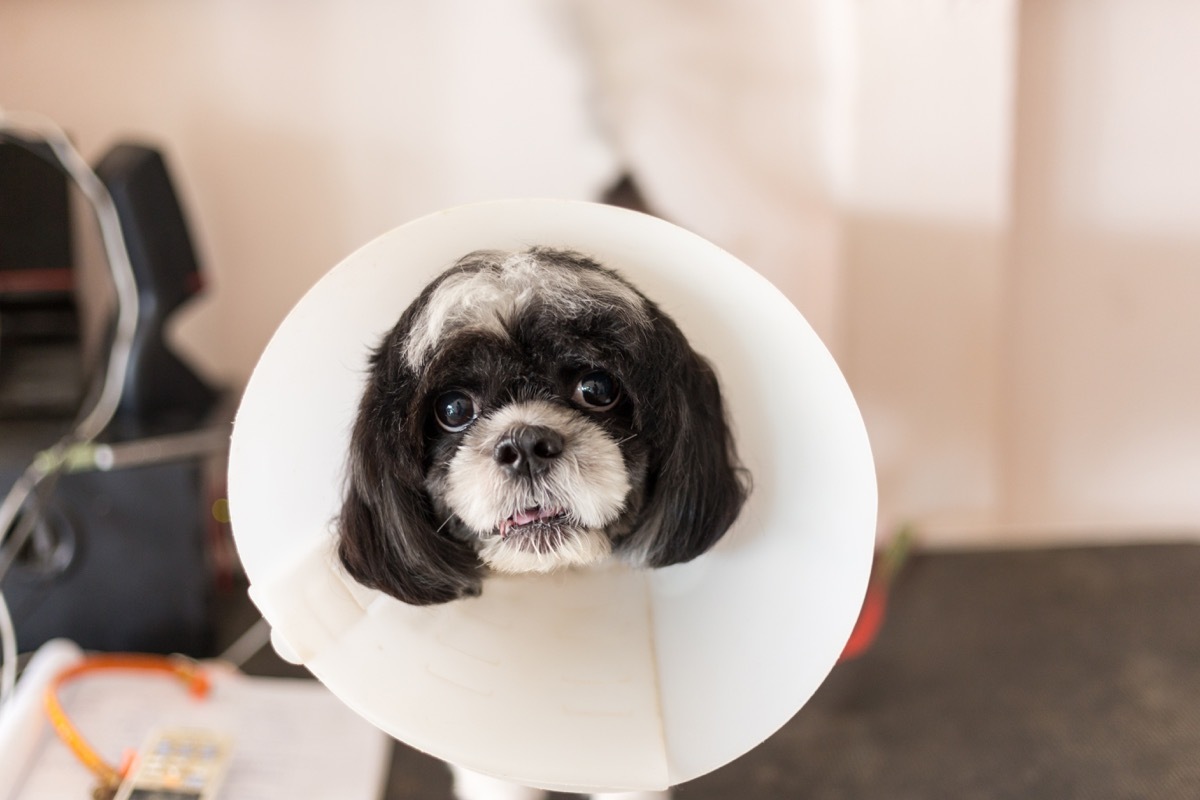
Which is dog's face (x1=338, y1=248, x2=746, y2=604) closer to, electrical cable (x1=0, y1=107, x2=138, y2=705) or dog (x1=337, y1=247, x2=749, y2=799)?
dog (x1=337, y1=247, x2=749, y2=799)

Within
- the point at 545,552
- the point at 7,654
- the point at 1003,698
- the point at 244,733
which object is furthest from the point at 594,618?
the point at 7,654

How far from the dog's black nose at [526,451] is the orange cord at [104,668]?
62 cm

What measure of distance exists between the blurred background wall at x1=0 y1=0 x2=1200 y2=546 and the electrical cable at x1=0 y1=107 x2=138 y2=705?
255mm

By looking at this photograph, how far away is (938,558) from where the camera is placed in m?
1.65

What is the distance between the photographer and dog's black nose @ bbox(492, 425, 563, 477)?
31.1 inches

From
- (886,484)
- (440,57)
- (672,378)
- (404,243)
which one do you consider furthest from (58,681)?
(886,484)

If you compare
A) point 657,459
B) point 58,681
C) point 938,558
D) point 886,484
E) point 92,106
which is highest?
point 92,106

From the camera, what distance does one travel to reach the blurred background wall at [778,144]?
1482mm

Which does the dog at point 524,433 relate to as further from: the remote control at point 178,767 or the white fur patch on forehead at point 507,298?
the remote control at point 178,767

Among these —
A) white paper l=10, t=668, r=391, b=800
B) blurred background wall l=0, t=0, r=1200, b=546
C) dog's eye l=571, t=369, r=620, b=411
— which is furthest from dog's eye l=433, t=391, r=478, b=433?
blurred background wall l=0, t=0, r=1200, b=546

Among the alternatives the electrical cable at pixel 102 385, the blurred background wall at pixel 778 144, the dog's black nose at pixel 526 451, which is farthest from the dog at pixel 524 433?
the blurred background wall at pixel 778 144

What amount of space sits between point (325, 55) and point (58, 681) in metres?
1.07

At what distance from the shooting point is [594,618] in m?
0.96

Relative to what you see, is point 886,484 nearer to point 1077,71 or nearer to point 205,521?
point 1077,71
